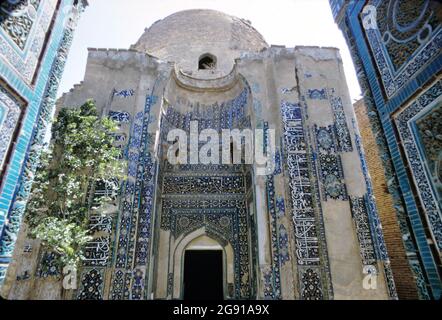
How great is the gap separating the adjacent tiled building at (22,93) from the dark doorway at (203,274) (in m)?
5.85

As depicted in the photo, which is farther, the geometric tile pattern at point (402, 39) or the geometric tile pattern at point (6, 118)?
the geometric tile pattern at point (402, 39)

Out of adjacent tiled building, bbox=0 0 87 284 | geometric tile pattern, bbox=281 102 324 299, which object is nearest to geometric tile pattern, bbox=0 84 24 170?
adjacent tiled building, bbox=0 0 87 284

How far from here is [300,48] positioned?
8.06 metres

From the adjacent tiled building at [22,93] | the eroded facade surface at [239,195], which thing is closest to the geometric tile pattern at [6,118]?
the adjacent tiled building at [22,93]

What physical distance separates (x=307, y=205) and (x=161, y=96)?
4.83m

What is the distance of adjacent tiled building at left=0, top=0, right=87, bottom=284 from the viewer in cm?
226

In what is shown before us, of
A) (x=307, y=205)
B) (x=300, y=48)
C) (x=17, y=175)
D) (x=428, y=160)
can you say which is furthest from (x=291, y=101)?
(x=17, y=175)

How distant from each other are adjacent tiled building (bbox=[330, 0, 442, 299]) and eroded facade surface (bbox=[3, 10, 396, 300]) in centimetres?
361

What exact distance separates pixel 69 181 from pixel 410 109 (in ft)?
17.8

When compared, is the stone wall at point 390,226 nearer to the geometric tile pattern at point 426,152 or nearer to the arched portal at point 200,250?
the geometric tile pattern at point 426,152

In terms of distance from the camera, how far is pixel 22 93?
2.46m

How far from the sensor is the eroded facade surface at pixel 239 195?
5.76m

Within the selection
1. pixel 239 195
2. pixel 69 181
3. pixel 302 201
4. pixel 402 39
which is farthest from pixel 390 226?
pixel 69 181

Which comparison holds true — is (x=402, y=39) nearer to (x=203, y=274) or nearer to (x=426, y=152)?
(x=426, y=152)
